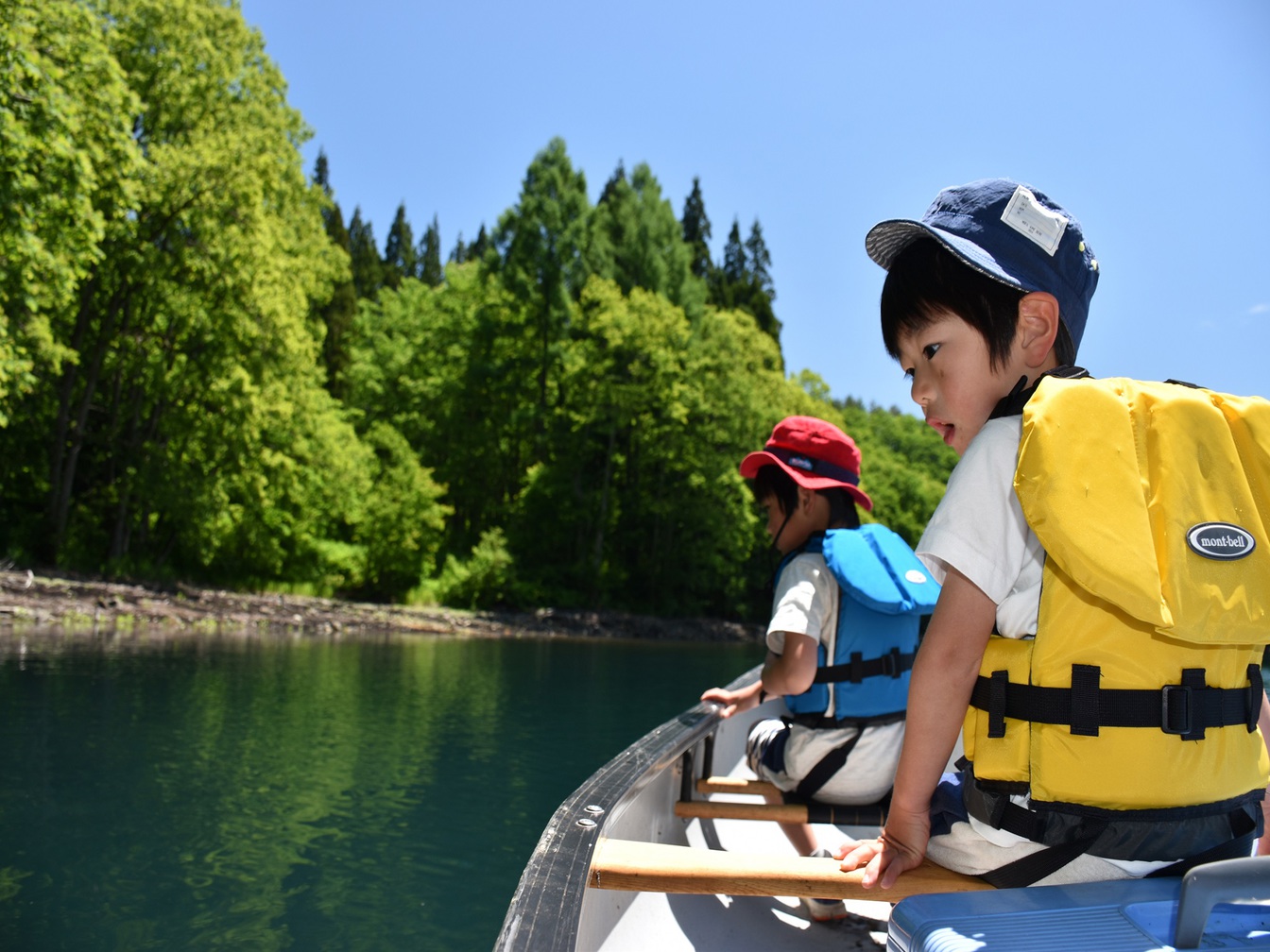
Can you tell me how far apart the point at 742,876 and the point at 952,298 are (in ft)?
3.31

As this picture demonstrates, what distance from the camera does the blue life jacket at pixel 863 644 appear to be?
269 centimetres

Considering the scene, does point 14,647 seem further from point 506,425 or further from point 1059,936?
point 506,425

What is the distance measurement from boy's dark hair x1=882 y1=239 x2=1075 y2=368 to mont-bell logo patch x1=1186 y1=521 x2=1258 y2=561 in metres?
0.43

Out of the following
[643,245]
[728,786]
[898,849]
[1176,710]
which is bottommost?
[728,786]

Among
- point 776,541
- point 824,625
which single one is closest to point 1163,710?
point 824,625

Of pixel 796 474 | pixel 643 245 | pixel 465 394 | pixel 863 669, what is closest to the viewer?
pixel 863 669

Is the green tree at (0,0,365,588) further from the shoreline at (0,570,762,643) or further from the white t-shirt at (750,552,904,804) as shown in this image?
the white t-shirt at (750,552,904,804)

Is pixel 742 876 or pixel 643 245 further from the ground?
pixel 643 245

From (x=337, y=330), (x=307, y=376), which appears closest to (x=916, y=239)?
(x=307, y=376)

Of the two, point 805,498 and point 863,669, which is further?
point 805,498

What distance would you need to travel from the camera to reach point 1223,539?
3.79 feet

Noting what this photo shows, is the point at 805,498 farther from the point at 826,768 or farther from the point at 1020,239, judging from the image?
the point at 1020,239

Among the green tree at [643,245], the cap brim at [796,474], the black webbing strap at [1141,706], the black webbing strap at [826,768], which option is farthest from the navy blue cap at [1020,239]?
the green tree at [643,245]

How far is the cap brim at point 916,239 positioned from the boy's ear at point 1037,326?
0.03 meters
